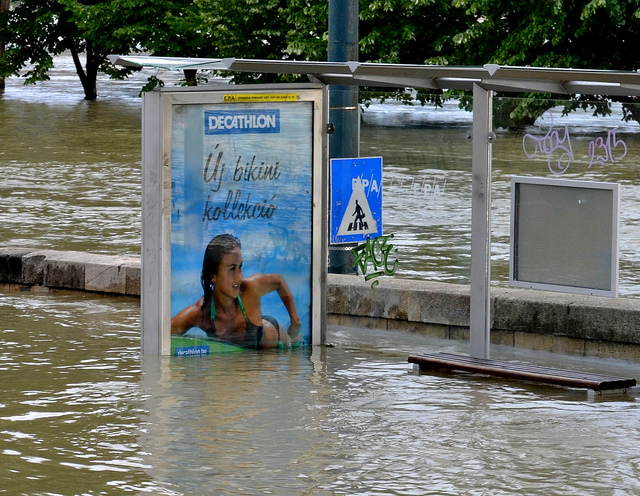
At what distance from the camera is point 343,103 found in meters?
8.46

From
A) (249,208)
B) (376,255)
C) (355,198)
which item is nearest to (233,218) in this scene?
(249,208)

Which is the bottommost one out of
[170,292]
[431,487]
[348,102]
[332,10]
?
[431,487]

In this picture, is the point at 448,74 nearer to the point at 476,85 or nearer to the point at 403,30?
the point at 476,85

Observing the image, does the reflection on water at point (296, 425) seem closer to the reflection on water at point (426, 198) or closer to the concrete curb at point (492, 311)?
the concrete curb at point (492, 311)

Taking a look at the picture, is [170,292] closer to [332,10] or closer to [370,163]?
[370,163]

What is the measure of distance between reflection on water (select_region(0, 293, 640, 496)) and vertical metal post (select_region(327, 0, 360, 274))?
2.13ft

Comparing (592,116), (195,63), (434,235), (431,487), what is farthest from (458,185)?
(431,487)

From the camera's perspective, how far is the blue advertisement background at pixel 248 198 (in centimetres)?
762

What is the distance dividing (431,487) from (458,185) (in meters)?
3.01

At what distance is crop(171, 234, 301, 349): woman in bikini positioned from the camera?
778 centimetres

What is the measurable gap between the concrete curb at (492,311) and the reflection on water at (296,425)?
114mm

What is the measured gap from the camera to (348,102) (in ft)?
27.9

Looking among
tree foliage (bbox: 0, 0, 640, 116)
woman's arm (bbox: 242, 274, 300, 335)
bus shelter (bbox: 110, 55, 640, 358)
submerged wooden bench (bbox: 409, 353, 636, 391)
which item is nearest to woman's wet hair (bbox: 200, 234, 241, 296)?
woman's arm (bbox: 242, 274, 300, 335)

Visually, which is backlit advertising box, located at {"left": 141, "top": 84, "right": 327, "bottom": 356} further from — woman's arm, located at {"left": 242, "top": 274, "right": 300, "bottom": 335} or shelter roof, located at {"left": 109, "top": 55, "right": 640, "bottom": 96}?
shelter roof, located at {"left": 109, "top": 55, "right": 640, "bottom": 96}
